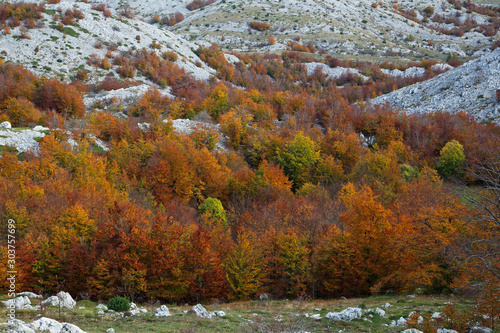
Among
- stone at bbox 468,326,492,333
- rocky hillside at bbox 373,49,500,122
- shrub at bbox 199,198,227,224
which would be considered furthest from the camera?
rocky hillside at bbox 373,49,500,122

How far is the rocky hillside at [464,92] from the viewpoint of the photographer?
70.1m

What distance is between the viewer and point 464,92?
2933 inches

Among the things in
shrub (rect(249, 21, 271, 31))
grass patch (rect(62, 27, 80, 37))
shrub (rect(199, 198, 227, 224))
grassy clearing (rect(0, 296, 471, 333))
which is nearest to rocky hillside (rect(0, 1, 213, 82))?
grass patch (rect(62, 27, 80, 37))

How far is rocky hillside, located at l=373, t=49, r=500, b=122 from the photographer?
7010 centimetres

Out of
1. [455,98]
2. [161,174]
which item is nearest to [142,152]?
[161,174]

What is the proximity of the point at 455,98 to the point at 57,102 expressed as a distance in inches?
3276

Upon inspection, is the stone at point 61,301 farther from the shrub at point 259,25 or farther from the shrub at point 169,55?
the shrub at point 259,25

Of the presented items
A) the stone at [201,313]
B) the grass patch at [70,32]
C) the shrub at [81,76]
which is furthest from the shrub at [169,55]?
the stone at [201,313]

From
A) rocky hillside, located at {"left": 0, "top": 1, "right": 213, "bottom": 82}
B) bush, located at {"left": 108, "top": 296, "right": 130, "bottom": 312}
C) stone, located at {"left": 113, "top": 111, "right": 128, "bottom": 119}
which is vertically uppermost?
rocky hillside, located at {"left": 0, "top": 1, "right": 213, "bottom": 82}

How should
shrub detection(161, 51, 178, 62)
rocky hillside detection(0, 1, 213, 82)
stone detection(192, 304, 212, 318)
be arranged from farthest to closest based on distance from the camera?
shrub detection(161, 51, 178, 62), rocky hillside detection(0, 1, 213, 82), stone detection(192, 304, 212, 318)

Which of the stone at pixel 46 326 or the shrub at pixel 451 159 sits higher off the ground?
the stone at pixel 46 326

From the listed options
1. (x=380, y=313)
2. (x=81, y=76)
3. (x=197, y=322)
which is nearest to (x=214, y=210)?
(x=197, y=322)

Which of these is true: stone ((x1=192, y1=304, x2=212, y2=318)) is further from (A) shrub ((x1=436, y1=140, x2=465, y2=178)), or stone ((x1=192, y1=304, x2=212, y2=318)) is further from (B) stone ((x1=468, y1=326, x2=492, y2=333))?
(A) shrub ((x1=436, y1=140, x2=465, y2=178))

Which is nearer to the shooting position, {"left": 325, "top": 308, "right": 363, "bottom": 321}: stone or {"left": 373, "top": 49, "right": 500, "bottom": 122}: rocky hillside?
{"left": 325, "top": 308, "right": 363, "bottom": 321}: stone
